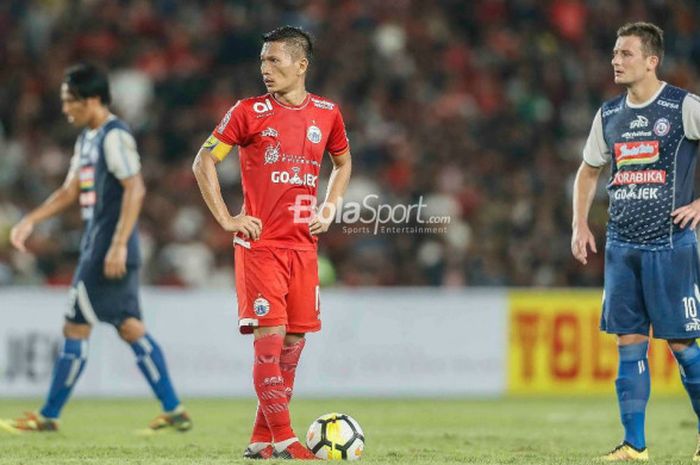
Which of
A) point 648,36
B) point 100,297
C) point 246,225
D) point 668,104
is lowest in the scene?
point 100,297

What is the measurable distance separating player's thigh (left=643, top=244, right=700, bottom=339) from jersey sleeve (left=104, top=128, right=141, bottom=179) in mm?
3771


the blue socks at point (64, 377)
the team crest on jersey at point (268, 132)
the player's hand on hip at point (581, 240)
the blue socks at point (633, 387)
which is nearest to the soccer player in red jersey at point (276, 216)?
the team crest on jersey at point (268, 132)

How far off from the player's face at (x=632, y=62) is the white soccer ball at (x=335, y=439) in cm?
247

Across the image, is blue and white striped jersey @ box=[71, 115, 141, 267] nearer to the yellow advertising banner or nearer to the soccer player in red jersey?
the soccer player in red jersey

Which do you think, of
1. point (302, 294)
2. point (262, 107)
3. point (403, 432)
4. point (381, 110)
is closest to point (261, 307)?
point (302, 294)

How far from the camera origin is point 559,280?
15.9 meters

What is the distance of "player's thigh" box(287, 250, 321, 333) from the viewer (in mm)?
7512

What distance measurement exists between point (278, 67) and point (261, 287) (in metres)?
1.21

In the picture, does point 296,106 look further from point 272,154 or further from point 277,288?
point 277,288

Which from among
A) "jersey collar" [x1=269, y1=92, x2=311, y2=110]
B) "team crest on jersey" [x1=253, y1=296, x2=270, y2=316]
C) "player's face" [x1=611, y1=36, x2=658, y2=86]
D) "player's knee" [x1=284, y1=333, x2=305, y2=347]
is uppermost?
"player's face" [x1=611, y1=36, x2=658, y2=86]

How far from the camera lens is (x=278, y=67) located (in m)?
7.46

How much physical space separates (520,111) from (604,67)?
1.49 metres

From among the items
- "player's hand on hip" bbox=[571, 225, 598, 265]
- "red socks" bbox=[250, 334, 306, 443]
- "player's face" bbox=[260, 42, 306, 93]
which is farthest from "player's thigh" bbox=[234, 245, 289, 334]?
"player's hand on hip" bbox=[571, 225, 598, 265]

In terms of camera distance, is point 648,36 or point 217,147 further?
point 648,36
